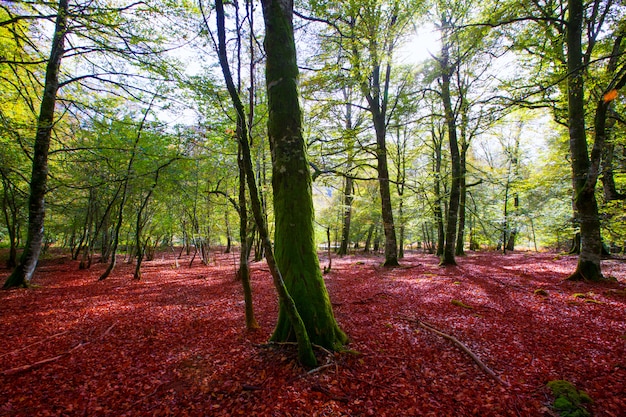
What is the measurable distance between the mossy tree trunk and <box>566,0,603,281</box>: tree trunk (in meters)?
7.36

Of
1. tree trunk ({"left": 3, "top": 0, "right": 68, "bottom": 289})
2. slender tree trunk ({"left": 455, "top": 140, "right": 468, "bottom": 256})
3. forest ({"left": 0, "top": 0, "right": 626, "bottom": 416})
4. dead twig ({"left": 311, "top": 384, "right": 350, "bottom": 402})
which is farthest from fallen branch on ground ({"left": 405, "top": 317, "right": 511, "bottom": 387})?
tree trunk ({"left": 3, "top": 0, "right": 68, "bottom": 289})

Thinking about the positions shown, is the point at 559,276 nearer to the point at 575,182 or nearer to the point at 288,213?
the point at 575,182

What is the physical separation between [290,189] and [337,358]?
2.32 meters

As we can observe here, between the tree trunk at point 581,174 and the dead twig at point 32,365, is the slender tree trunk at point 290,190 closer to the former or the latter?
the dead twig at point 32,365

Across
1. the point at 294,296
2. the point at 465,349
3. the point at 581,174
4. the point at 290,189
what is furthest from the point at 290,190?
the point at 581,174

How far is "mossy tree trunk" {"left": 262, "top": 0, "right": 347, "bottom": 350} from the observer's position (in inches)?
136

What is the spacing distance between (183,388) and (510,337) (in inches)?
181

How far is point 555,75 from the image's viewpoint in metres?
6.49

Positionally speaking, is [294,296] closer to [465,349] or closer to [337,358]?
[337,358]

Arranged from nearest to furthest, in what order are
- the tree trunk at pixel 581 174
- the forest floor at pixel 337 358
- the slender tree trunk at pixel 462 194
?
the forest floor at pixel 337 358 → the tree trunk at pixel 581 174 → the slender tree trunk at pixel 462 194

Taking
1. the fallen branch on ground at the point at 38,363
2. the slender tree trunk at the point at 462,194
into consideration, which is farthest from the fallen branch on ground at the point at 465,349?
the slender tree trunk at the point at 462,194

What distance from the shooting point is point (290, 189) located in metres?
3.49

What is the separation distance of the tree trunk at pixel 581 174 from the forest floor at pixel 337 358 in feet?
2.39

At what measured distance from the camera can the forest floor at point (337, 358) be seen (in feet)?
8.24
